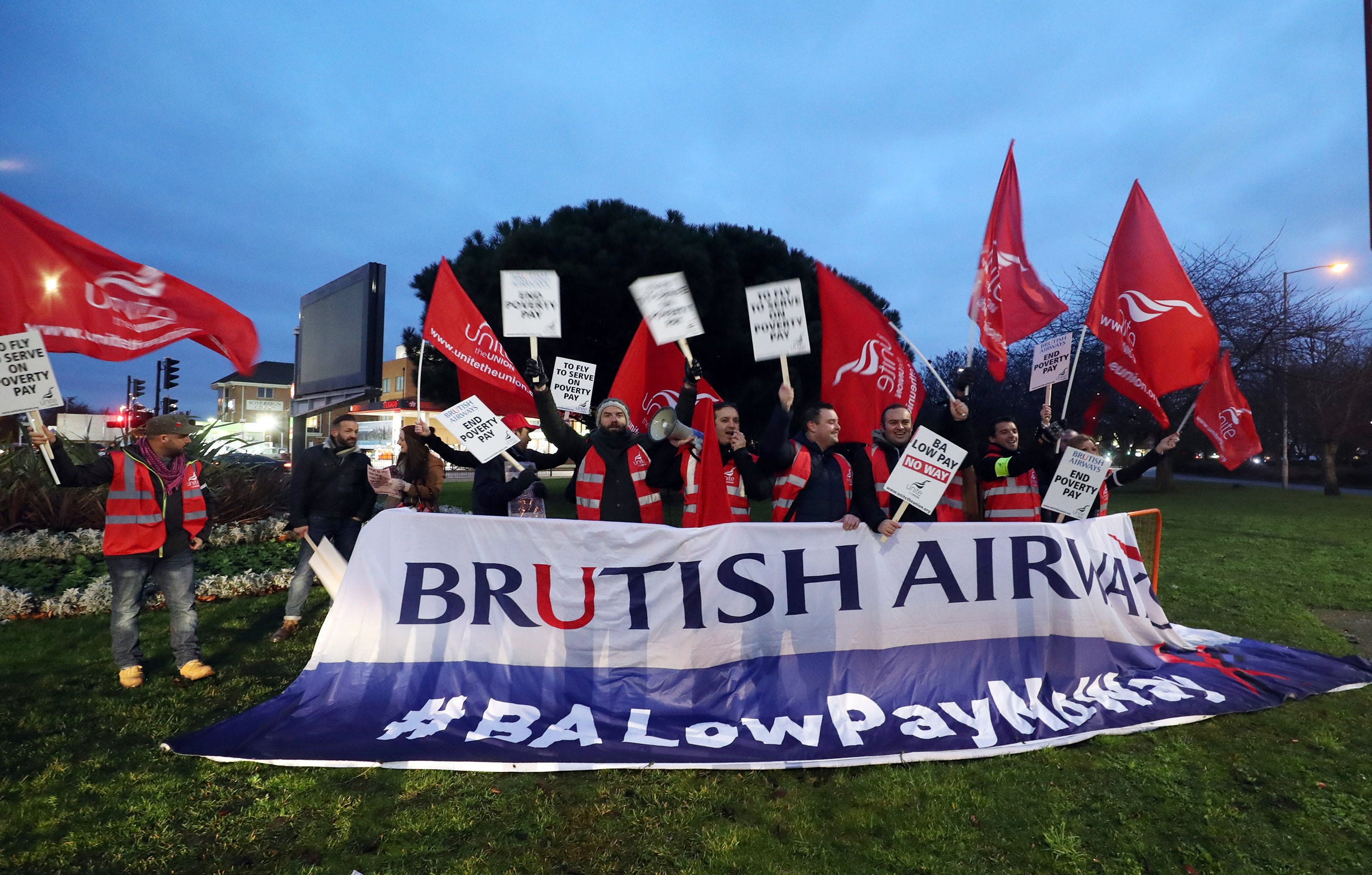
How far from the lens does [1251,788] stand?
135 inches

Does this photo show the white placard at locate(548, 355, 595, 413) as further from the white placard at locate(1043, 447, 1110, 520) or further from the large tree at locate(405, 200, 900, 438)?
the large tree at locate(405, 200, 900, 438)

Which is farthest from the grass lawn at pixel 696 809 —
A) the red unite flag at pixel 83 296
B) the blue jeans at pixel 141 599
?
the red unite flag at pixel 83 296

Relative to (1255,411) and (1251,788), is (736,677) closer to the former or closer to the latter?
(1251,788)

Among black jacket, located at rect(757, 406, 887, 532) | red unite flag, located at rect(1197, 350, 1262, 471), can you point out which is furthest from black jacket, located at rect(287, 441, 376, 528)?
red unite flag, located at rect(1197, 350, 1262, 471)

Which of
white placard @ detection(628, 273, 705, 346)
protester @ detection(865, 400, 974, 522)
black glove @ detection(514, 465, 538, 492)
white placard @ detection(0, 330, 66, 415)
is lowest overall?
black glove @ detection(514, 465, 538, 492)

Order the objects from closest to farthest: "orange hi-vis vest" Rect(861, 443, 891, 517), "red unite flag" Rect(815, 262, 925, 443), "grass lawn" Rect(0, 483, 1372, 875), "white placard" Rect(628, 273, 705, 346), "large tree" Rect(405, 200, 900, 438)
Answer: "grass lawn" Rect(0, 483, 1372, 875), "orange hi-vis vest" Rect(861, 443, 891, 517), "white placard" Rect(628, 273, 705, 346), "red unite flag" Rect(815, 262, 925, 443), "large tree" Rect(405, 200, 900, 438)

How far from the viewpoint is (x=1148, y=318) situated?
19.0ft

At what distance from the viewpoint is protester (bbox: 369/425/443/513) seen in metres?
6.22

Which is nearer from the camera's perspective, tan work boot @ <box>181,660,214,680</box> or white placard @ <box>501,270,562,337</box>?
tan work boot @ <box>181,660,214,680</box>

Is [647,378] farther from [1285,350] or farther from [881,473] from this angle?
[1285,350]

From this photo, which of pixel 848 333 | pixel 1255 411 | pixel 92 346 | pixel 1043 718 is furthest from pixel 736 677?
pixel 1255 411

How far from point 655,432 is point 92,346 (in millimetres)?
3762

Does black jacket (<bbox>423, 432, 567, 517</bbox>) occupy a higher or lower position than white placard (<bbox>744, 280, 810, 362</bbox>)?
lower

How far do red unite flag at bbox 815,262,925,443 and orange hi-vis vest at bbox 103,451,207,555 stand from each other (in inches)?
196
